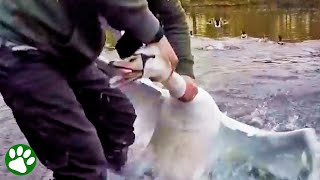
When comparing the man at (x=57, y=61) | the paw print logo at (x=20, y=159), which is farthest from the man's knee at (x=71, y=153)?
the paw print logo at (x=20, y=159)

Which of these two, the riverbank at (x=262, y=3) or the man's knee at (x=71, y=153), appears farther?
the riverbank at (x=262, y=3)

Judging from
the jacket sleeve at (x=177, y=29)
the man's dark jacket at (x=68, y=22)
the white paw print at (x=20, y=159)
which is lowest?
the white paw print at (x=20, y=159)

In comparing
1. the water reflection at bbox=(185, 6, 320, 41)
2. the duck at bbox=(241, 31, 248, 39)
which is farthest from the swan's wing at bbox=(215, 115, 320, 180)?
the duck at bbox=(241, 31, 248, 39)

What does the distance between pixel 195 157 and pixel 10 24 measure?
1.34ft

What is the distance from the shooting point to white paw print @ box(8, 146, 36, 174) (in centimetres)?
90

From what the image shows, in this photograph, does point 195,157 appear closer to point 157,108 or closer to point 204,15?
point 157,108

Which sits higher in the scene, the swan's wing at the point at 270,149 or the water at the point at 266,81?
the swan's wing at the point at 270,149

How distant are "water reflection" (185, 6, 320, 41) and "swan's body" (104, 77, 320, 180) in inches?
92.4

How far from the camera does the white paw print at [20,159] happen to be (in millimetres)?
896

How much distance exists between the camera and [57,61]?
75 centimetres

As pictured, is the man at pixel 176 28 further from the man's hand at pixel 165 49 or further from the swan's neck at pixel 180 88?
the man's hand at pixel 165 49

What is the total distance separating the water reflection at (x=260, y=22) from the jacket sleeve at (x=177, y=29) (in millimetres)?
2412

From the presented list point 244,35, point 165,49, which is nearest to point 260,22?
point 244,35

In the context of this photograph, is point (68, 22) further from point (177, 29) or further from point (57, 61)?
point (177, 29)
